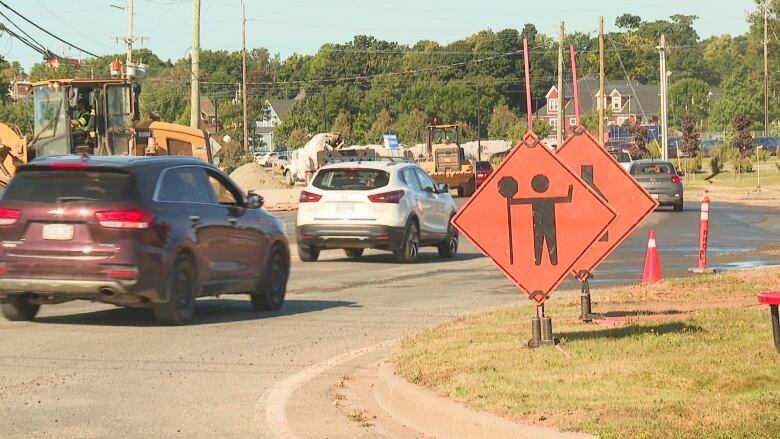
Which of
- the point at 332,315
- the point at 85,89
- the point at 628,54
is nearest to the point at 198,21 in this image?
the point at 85,89

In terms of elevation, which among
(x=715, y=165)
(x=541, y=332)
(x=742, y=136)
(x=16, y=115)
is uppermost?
(x=16, y=115)

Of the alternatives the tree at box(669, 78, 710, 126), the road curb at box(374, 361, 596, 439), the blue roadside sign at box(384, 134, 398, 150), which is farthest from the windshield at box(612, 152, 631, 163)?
the tree at box(669, 78, 710, 126)

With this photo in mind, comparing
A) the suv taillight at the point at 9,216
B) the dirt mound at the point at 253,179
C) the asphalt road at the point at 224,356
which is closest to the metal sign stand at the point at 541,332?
the asphalt road at the point at 224,356

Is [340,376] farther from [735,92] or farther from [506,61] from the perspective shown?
[506,61]

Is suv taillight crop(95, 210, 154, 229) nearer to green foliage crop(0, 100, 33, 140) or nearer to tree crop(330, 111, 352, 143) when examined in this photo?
green foliage crop(0, 100, 33, 140)

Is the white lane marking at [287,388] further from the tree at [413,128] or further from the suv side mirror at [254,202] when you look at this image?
the tree at [413,128]

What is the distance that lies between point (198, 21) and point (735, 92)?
114227mm

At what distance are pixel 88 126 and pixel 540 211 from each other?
21.8 m

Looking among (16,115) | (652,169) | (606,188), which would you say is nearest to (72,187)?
(606,188)

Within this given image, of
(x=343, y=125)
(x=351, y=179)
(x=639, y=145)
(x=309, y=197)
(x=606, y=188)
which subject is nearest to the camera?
(x=606, y=188)

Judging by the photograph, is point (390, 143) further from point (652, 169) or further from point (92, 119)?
point (92, 119)

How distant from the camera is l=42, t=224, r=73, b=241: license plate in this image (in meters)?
13.9

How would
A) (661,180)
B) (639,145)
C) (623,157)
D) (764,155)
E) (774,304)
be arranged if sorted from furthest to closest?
(639,145)
(764,155)
(623,157)
(661,180)
(774,304)

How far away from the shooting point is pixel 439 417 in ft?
29.6
